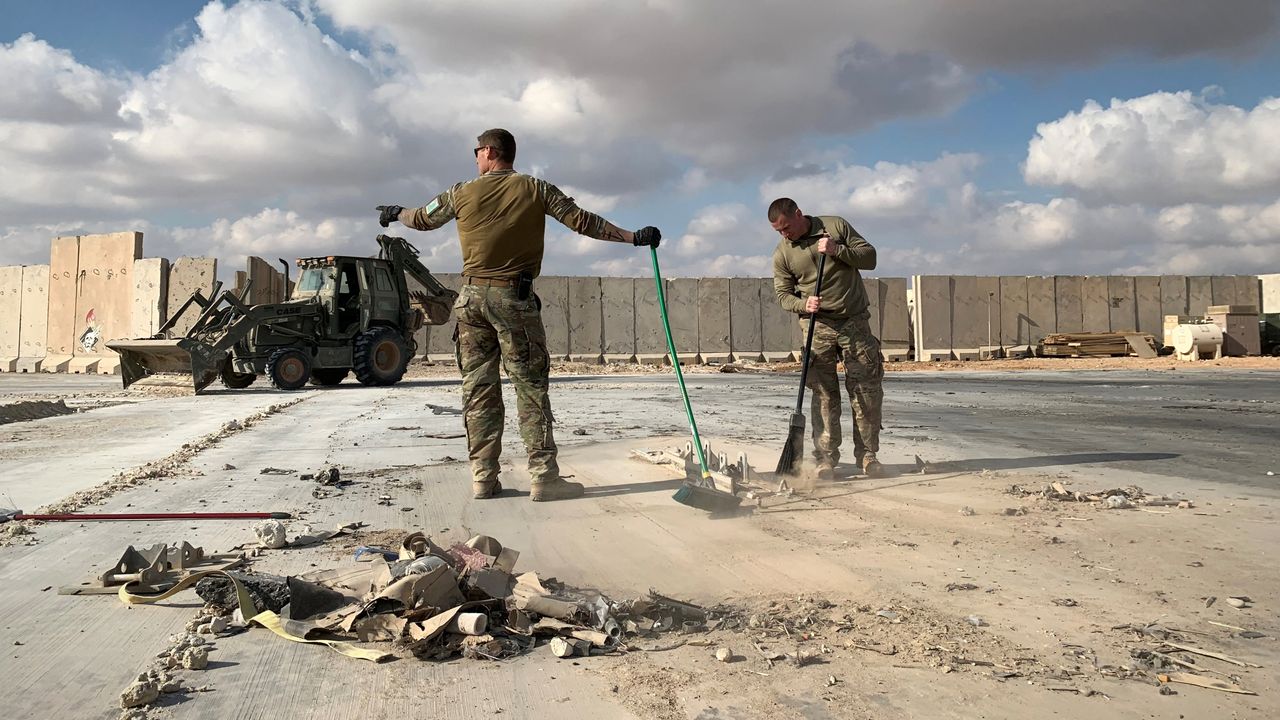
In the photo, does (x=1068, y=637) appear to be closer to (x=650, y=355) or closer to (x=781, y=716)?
(x=781, y=716)

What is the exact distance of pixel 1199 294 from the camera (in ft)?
96.4

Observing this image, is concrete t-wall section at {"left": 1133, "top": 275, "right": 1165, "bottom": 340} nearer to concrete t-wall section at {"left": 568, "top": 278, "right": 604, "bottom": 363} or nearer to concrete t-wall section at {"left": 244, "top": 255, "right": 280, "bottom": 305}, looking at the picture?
concrete t-wall section at {"left": 568, "top": 278, "right": 604, "bottom": 363}

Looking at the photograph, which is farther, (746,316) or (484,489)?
(746,316)

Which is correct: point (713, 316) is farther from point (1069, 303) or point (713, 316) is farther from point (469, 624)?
point (469, 624)

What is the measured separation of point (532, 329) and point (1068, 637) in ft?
9.62

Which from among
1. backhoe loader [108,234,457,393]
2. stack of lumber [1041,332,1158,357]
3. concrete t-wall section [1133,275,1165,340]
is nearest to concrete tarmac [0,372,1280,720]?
backhoe loader [108,234,457,393]

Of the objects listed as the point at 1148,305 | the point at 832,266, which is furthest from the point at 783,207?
the point at 1148,305

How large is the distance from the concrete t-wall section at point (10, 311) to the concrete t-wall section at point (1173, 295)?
35.7 m

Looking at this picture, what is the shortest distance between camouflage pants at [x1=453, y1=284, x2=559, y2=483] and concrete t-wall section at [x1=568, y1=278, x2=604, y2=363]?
70.0 feet

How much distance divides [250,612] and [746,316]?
81.0 feet

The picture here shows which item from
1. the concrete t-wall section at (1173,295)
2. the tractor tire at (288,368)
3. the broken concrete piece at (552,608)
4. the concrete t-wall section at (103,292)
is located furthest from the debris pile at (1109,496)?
the concrete t-wall section at (1173,295)

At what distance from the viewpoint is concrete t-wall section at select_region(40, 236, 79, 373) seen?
77.3 feet

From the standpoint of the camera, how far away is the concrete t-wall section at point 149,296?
73.2 feet

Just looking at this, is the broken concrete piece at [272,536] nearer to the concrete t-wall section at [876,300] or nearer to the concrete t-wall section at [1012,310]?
the concrete t-wall section at [876,300]
